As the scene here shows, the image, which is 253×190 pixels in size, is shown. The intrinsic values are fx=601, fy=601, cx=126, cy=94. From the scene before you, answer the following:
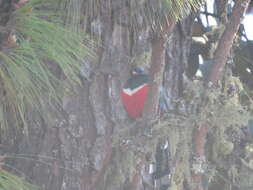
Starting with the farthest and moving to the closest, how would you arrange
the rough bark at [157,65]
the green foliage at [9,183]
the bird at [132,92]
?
the bird at [132,92], the rough bark at [157,65], the green foliage at [9,183]

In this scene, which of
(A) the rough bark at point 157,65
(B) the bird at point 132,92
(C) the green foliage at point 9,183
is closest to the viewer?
(C) the green foliage at point 9,183

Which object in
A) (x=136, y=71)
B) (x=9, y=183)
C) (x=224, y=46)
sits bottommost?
(x=9, y=183)

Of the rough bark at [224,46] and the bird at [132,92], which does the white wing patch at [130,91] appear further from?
the rough bark at [224,46]

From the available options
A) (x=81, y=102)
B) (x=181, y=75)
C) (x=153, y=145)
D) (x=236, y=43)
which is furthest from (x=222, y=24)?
(x=153, y=145)

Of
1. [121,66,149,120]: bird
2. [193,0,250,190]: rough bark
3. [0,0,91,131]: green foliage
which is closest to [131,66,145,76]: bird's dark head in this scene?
[121,66,149,120]: bird

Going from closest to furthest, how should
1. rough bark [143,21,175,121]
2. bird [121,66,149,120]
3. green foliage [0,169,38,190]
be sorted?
1. green foliage [0,169,38,190]
2. rough bark [143,21,175,121]
3. bird [121,66,149,120]

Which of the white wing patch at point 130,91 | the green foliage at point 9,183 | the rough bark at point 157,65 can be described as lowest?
the green foliage at point 9,183

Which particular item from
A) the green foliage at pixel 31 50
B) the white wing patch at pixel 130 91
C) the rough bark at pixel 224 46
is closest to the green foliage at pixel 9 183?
the green foliage at pixel 31 50

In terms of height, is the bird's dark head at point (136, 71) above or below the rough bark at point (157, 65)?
below

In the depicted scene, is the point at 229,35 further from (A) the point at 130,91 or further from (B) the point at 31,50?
(A) the point at 130,91

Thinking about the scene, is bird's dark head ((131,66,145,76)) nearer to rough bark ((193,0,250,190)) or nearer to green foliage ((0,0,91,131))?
rough bark ((193,0,250,190))

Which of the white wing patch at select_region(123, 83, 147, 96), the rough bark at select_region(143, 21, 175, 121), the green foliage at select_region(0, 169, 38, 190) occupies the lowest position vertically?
the green foliage at select_region(0, 169, 38, 190)

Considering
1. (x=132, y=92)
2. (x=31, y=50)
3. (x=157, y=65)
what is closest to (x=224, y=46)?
(x=157, y=65)

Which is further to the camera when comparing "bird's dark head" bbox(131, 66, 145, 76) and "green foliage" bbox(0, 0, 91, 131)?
"bird's dark head" bbox(131, 66, 145, 76)
